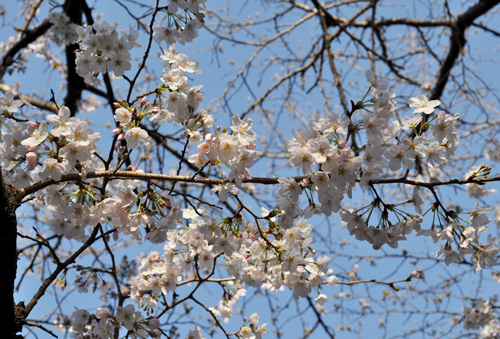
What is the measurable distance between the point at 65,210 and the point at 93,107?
587 cm

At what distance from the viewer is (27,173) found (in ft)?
6.33

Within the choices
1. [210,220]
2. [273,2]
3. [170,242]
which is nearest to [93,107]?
[273,2]

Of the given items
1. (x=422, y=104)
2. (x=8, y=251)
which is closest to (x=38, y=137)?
Answer: (x=8, y=251)

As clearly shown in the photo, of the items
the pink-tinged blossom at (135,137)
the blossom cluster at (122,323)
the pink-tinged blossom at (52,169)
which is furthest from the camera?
the blossom cluster at (122,323)

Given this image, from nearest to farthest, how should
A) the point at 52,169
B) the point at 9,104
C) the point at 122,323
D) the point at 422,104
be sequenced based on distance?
the point at 52,169
the point at 422,104
the point at 9,104
the point at 122,323

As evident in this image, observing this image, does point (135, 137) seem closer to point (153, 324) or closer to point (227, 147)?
point (227, 147)

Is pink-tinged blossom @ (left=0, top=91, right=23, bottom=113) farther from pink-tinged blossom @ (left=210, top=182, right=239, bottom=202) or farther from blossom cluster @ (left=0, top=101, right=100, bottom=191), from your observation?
pink-tinged blossom @ (left=210, top=182, right=239, bottom=202)

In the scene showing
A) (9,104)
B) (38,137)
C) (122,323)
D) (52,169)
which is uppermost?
(9,104)

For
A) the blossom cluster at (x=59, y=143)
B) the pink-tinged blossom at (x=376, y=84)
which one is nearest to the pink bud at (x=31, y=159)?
the blossom cluster at (x=59, y=143)

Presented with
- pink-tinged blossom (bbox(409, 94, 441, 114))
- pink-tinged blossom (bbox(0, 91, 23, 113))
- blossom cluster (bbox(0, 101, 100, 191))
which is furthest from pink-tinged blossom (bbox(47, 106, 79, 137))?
pink-tinged blossom (bbox(409, 94, 441, 114))

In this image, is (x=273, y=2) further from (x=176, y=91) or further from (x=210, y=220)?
(x=210, y=220)

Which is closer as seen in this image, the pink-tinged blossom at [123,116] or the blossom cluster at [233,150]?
the blossom cluster at [233,150]

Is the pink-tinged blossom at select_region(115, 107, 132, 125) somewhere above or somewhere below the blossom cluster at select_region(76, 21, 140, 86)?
below

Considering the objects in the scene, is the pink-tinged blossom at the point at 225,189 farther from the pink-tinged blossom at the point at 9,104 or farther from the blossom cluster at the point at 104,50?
the pink-tinged blossom at the point at 9,104
